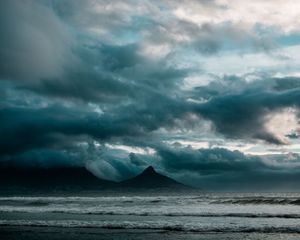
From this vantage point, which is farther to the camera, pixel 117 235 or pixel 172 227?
pixel 172 227

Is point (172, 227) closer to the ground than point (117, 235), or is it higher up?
higher up

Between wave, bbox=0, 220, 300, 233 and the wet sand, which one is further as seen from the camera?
wave, bbox=0, 220, 300, 233

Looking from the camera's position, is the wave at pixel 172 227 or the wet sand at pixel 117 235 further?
the wave at pixel 172 227

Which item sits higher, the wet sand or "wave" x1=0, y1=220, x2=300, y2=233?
"wave" x1=0, y1=220, x2=300, y2=233

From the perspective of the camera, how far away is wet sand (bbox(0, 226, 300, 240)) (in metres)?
24.3

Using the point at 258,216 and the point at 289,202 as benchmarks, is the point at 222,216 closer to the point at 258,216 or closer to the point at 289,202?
the point at 258,216

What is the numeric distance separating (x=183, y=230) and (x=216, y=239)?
14.6ft

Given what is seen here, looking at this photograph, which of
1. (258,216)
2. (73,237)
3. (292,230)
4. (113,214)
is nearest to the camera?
(73,237)

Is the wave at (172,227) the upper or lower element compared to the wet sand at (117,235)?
upper

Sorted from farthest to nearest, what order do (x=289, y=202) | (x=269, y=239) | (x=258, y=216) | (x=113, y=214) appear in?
(x=289, y=202) < (x=113, y=214) < (x=258, y=216) < (x=269, y=239)

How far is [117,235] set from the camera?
84.1 feet

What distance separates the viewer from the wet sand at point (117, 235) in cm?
2427

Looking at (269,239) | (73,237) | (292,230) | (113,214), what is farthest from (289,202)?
(73,237)

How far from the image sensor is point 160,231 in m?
27.5
